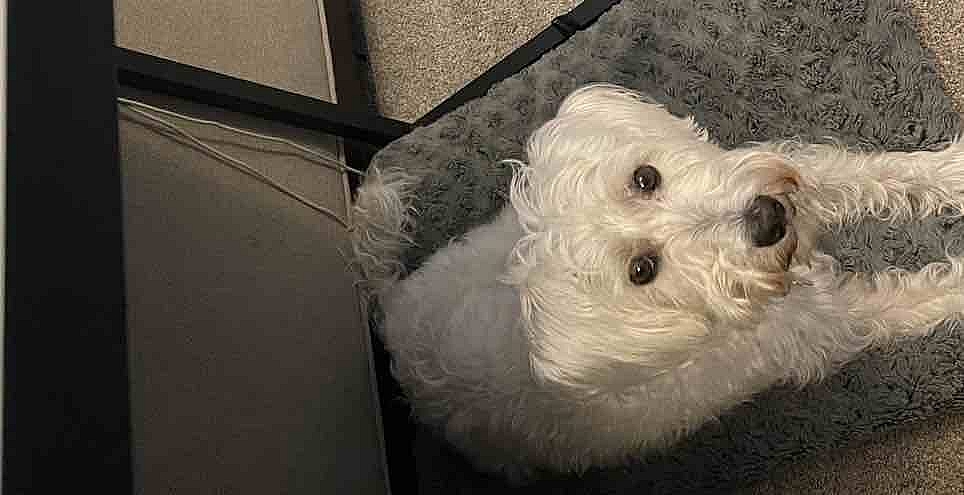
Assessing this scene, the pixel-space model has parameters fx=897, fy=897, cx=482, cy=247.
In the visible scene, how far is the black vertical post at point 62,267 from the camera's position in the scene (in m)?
0.50

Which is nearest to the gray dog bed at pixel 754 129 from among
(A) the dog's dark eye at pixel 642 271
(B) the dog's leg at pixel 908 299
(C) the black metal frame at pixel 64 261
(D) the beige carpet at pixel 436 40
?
(B) the dog's leg at pixel 908 299

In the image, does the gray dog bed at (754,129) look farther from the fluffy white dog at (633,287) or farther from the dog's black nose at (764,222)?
the dog's black nose at (764,222)

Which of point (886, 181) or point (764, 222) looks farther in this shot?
point (886, 181)

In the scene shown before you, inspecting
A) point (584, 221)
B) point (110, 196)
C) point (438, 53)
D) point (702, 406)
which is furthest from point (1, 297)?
point (438, 53)

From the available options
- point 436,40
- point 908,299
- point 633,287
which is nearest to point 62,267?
point 633,287

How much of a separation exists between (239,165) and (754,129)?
79cm

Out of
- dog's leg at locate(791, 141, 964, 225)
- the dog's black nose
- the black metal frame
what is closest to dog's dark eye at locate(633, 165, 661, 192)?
the dog's black nose

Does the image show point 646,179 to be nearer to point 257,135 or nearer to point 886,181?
point 886,181

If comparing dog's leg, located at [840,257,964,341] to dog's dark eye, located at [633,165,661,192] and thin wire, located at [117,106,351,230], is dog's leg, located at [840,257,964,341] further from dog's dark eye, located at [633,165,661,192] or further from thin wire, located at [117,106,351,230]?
thin wire, located at [117,106,351,230]

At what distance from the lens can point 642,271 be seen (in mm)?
938

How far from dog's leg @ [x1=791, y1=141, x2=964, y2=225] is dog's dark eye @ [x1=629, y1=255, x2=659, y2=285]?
408 mm

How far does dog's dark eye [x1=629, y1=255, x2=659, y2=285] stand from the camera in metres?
0.94

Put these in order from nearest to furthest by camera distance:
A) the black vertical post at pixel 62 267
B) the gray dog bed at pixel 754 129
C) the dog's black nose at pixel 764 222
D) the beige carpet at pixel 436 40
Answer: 1. the black vertical post at pixel 62 267
2. the dog's black nose at pixel 764 222
3. the gray dog bed at pixel 754 129
4. the beige carpet at pixel 436 40

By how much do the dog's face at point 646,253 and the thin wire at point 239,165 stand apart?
1.77 feet
